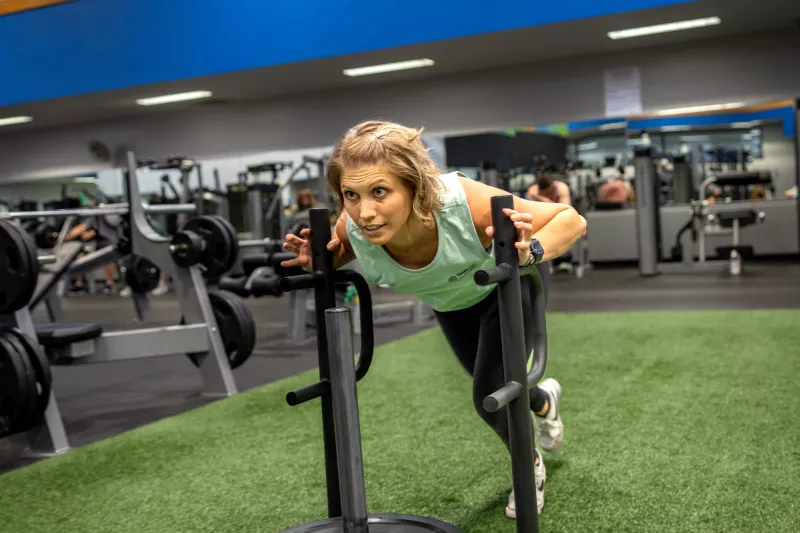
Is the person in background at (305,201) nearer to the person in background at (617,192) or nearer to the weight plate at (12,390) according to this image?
the person in background at (617,192)

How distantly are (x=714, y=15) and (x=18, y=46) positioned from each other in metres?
7.32

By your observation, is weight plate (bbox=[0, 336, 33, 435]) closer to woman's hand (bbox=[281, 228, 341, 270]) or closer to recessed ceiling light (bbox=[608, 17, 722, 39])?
woman's hand (bbox=[281, 228, 341, 270])

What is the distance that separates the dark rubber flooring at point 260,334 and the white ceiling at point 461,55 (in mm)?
2440

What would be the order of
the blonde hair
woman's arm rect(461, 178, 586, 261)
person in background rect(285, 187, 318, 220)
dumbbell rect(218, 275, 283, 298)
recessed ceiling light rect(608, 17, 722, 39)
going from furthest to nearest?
person in background rect(285, 187, 318, 220) → recessed ceiling light rect(608, 17, 722, 39) → dumbbell rect(218, 275, 283, 298) → woman's arm rect(461, 178, 586, 261) → the blonde hair

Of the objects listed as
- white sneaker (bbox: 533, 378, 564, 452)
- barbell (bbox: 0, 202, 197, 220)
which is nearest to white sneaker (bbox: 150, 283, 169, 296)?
barbell (bbox: 0, 202, 197, 220)

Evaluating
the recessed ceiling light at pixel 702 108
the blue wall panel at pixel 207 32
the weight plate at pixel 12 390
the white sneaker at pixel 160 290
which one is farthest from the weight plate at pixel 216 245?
the white sneaker at pixel 160 290

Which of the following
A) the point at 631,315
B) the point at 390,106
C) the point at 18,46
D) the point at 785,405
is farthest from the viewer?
the point at 390,106

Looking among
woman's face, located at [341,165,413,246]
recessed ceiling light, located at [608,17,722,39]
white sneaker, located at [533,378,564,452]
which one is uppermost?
recessed ceiling light, located at [608,17,722,39]

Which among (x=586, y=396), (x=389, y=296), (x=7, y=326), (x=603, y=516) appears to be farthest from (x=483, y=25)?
(x=603, y=516)

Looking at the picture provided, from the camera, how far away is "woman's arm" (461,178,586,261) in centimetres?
161

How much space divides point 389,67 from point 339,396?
7.69 m

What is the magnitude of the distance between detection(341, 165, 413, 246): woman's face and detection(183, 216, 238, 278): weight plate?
2.44 m

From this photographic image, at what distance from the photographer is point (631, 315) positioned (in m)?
5.61

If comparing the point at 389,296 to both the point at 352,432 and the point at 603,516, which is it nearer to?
the point at 603,516
